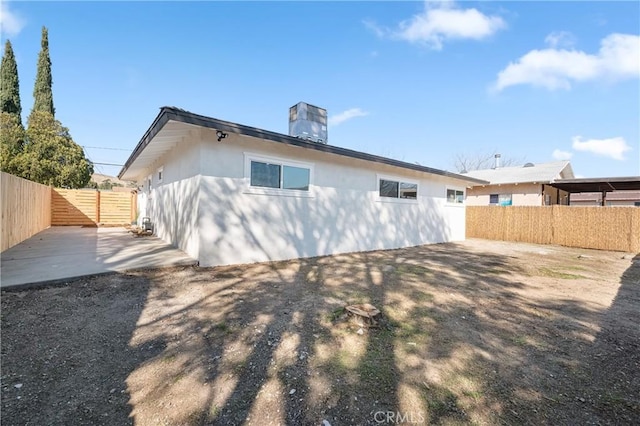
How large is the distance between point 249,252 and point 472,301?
14.4ft

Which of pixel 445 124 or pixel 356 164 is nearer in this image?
pixel 356 164

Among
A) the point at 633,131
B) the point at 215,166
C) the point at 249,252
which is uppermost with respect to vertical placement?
the point at 633,131

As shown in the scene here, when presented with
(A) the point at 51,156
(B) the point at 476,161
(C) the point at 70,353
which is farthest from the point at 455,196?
(B) the point at 476,161

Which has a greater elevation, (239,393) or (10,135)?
(10,135)

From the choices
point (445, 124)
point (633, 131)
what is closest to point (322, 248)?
point (445, 124)

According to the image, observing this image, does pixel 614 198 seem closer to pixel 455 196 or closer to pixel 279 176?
pixel 455 196

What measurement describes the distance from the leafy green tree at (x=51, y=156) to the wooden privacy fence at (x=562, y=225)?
20453 millimetres

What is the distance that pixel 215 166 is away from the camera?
5809mm

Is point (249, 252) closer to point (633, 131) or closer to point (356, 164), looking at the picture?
point (356, 164)

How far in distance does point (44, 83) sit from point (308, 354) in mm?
25724

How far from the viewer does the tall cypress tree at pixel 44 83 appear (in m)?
18.3

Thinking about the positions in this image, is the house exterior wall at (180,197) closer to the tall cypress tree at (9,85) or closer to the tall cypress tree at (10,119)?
the tall cypress tree at (10,119)

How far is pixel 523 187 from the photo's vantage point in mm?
16906

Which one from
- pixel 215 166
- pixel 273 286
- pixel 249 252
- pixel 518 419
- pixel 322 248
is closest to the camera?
pixel 518 419
